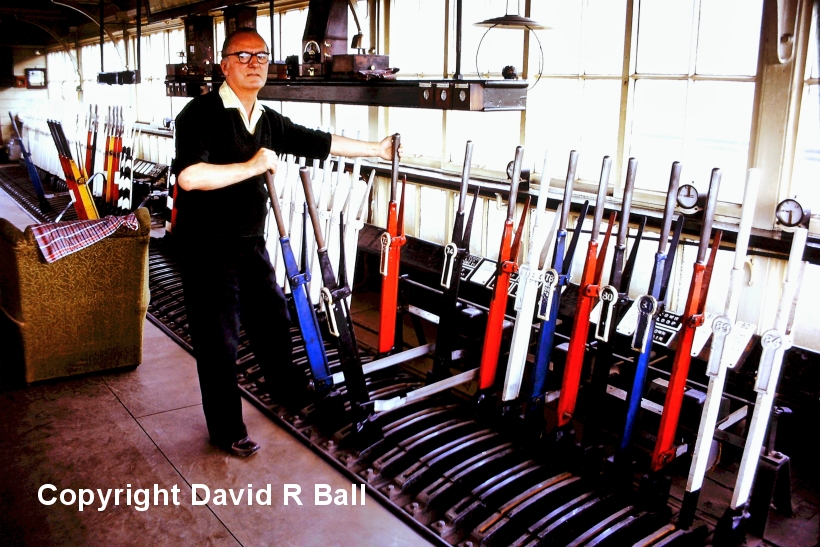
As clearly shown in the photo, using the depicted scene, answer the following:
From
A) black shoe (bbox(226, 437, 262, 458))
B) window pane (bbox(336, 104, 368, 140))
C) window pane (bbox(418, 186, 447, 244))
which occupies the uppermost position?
window pane (bbox(336, 104, 368, 140))

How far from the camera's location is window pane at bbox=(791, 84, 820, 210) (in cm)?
354

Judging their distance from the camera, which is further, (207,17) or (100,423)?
(207,17)

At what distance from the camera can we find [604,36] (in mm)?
4559

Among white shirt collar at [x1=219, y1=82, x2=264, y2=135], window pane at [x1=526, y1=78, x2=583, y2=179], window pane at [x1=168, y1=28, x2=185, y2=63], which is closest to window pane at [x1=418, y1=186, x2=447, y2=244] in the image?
window pane at [x1=526, y1=78, x2=583, y2=179]

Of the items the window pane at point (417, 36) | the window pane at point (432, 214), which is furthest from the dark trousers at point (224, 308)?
the window pane at point (417, 36)

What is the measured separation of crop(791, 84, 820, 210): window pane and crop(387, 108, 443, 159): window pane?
2.82 meters

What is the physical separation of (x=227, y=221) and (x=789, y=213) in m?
2.65

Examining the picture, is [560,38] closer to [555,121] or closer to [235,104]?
[555,121]

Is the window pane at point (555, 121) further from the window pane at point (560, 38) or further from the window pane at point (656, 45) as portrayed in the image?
the window pane at point (656, 45)

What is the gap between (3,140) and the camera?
52.5 feet

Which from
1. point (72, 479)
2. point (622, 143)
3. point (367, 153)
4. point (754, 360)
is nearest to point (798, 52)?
point (622, 143)

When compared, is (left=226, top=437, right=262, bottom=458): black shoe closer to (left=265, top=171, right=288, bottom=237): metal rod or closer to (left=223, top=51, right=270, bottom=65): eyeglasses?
(left=265, top=171, right=288, bottom=237): metal rod

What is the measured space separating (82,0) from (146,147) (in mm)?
2499

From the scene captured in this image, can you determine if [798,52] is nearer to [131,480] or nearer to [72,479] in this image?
[131,480]
